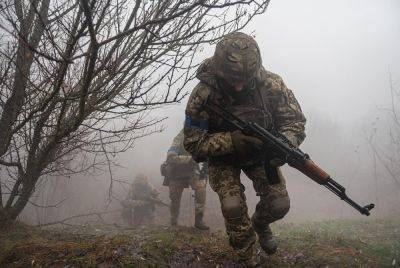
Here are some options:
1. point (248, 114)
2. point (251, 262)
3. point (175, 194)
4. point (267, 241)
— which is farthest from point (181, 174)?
point (251, 262)

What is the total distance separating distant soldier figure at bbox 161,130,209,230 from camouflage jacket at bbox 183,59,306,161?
121 inches

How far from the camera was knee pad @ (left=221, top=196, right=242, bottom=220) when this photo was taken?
344cm

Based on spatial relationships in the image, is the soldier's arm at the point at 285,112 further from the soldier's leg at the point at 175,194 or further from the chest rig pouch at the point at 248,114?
the soldier's leg at the point at 175,194

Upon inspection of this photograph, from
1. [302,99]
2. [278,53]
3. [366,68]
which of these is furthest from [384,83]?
[278,53]

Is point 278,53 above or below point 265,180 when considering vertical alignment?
above

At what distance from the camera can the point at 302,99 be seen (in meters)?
62.8

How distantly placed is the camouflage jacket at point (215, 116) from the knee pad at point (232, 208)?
44cm

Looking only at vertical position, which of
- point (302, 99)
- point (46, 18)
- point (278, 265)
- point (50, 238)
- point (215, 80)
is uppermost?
point (302, 99)

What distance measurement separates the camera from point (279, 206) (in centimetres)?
369

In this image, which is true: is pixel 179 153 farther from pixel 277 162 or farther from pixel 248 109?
pixel 277 162

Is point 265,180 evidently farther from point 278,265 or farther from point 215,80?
point 215,80

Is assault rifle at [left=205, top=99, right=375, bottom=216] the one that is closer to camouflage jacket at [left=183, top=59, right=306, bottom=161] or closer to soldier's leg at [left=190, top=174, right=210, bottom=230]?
camouflage jacket at [left=183, top=59, right=306, bottom=161]

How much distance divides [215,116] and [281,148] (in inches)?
28.2

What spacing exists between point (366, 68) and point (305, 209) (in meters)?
70.4
